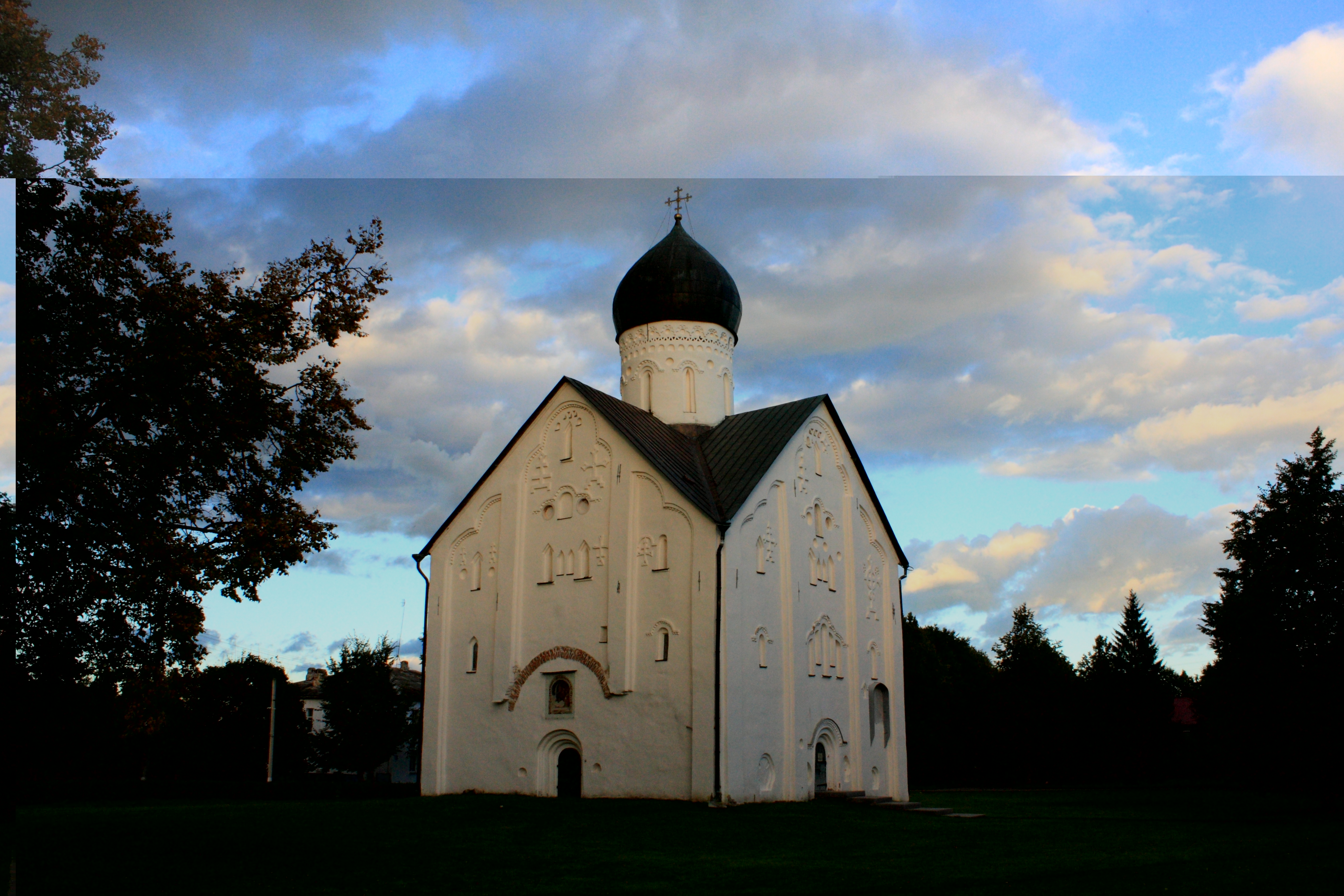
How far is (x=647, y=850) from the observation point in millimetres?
11266

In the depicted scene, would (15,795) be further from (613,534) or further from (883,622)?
(883,622)

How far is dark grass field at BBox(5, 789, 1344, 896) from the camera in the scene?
8.55 meters

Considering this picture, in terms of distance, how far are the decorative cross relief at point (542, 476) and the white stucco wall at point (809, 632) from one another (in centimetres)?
475

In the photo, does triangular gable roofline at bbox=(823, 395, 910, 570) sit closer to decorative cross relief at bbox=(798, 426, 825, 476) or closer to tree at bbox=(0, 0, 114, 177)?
decorative cross relief at bbox=(798, 426, 825, 476)

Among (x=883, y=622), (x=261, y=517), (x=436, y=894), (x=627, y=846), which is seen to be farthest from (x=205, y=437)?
(x=883, y=622)

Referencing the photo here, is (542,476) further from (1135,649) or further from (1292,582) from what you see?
(1135,649)

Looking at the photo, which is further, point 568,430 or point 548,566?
point 568,430

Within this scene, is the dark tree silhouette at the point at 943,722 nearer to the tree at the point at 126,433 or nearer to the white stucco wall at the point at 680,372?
the white stucco wall at the point at 680,372

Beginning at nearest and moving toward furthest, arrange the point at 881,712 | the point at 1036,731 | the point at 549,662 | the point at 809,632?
→ the point at 549,662
the point at 809,632
the point at 881,712
the point at 1036,731

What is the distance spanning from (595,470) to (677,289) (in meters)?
5.96

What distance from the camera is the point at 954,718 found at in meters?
42.2

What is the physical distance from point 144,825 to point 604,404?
38.2 ft

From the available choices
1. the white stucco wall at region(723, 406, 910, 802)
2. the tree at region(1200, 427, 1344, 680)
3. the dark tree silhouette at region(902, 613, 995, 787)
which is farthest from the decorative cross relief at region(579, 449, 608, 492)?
the dark tree silhouette at region(902, 613, 995, 787)

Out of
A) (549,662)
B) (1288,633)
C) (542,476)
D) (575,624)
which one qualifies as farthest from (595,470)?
(1288,633)
